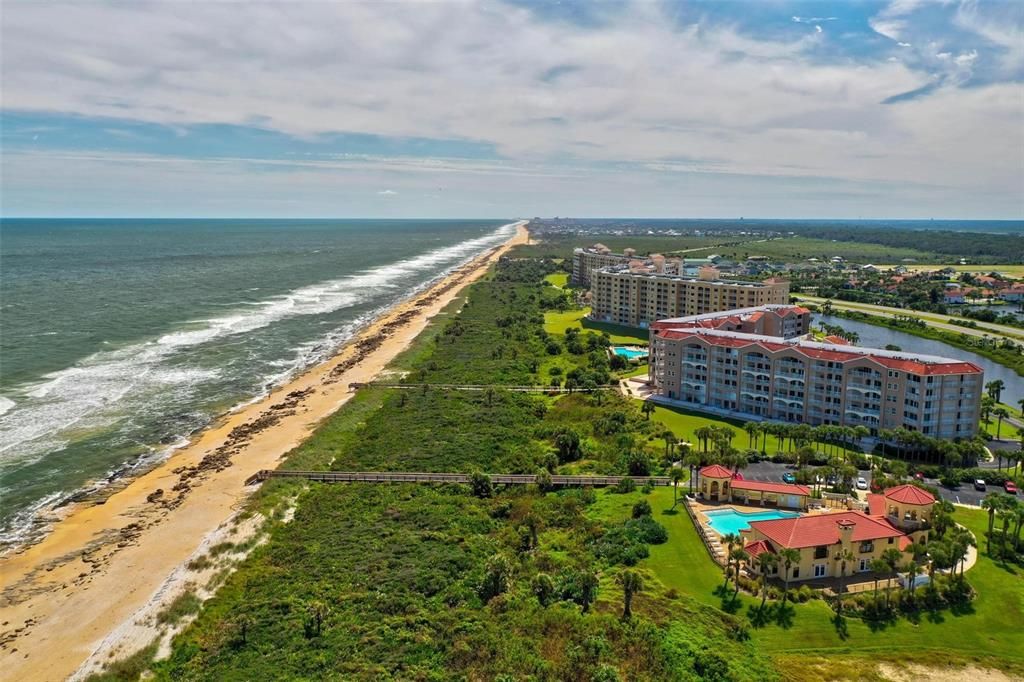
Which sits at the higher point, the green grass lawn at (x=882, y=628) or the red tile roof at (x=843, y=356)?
Answer: the red tile roof at (x=843, y=356)

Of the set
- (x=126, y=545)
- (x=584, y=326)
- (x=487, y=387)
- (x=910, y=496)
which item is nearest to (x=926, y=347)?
(x=584, y=326)

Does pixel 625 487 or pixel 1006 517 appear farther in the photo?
pixel 625 487

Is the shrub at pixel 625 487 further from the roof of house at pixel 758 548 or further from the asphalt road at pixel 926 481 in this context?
the roof of house at pixel 758 548

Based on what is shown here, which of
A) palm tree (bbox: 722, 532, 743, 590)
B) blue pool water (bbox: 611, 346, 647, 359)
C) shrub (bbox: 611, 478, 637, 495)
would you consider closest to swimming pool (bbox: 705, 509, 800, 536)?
palm tree (bbox: 722, 532, 743, 590)

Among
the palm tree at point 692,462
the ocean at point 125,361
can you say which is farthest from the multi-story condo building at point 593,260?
the palm tree at point 692,462

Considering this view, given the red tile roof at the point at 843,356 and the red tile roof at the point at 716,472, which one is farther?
the red tile roof at the point at 843,356

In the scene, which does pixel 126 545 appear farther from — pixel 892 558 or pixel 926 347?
pixel 926 347

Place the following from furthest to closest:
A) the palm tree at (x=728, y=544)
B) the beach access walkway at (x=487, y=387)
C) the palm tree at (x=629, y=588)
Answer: the beach access walkway at (x=487, y=387) < the palm tree at (x=728, y=544) < the palm tree at (x=629, y=588)

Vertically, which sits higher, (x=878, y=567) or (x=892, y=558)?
(x=892, y=558)
